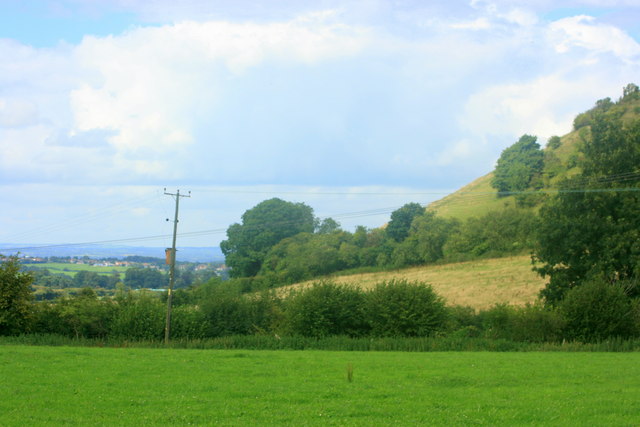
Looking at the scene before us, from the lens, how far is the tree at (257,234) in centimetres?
10794

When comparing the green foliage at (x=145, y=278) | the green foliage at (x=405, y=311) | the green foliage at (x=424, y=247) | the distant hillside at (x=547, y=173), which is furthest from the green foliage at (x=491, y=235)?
the green foliage at (x=405, y=311)

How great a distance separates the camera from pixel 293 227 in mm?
114812

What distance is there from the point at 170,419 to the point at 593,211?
42.9 m

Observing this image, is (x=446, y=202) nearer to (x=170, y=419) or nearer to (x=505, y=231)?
(x=505, y=231)

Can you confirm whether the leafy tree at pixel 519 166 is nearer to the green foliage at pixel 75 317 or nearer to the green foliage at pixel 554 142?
the green foliage at pixel 554 142

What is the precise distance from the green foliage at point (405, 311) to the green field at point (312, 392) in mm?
17349

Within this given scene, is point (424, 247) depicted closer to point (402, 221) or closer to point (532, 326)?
point (402, 221)

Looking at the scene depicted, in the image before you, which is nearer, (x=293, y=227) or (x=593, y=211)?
(x=593, y=211)

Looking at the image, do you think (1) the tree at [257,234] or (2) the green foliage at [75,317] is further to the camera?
(1) the tree at [257,234]

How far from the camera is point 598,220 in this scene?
47.3 meters

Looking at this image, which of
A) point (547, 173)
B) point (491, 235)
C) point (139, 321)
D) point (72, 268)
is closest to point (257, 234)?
point (72, 268)

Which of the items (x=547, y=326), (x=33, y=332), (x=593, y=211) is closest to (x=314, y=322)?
(x=547, y=326)

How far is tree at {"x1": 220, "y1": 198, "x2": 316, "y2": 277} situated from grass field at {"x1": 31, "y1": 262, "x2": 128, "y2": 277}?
23.3m

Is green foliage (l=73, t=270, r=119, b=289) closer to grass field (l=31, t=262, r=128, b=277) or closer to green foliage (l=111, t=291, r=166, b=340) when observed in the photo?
grass field (l=31, t=262, r=128, b=277)
